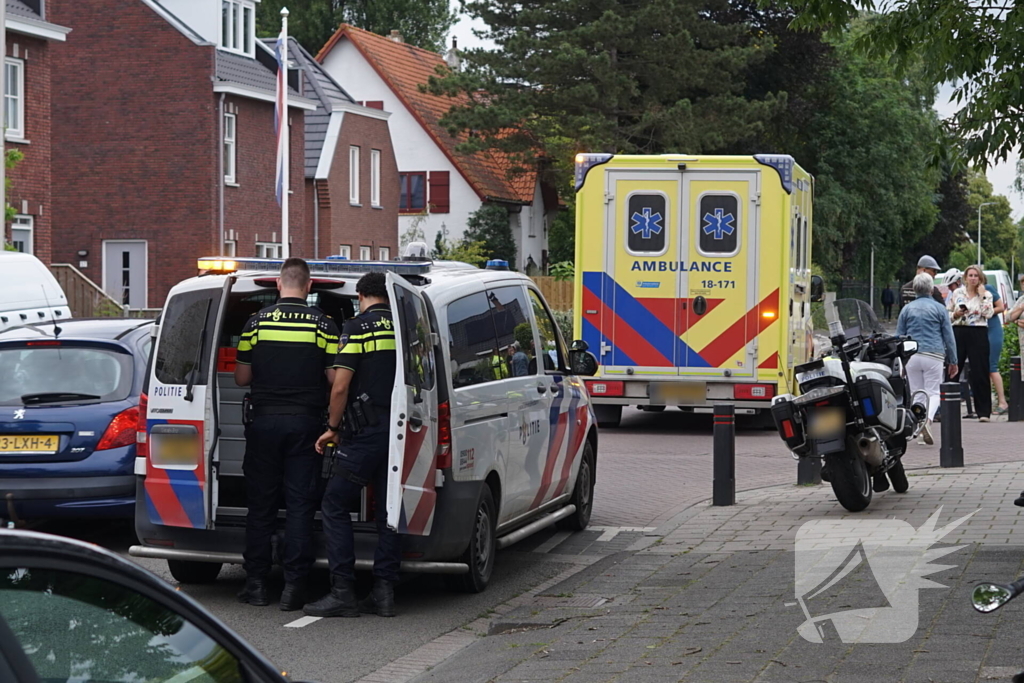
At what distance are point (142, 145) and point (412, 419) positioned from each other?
3371 centimetres

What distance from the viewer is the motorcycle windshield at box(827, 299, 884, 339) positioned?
14957 millimetres

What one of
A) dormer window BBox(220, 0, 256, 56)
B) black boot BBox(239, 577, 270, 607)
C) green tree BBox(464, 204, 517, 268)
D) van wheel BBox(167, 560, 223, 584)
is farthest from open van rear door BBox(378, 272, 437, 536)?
green tree BBox(464, 204, 517, 268)

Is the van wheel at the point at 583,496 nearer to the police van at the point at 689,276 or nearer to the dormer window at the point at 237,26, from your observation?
the police van at the point at 689,276

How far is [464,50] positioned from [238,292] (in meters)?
39.0

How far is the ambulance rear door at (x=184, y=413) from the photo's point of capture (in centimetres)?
822

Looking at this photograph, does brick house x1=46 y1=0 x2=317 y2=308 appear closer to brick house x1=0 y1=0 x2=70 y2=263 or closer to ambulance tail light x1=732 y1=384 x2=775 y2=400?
brick house x1=0 y1=0 x2=70 y2=263

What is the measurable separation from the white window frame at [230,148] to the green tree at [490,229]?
1775 cm

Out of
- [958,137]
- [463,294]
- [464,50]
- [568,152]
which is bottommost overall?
[463,294]

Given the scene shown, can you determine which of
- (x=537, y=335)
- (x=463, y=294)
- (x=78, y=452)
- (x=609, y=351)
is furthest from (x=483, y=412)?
(x=609, y=351)

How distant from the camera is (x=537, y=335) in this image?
32.7 ft

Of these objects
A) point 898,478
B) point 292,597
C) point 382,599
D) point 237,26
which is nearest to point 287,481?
point 292,597

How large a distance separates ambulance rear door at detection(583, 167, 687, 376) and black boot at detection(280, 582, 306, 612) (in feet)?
33.0

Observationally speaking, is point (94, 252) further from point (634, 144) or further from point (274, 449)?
point (274, 449)

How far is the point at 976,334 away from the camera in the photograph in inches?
766
